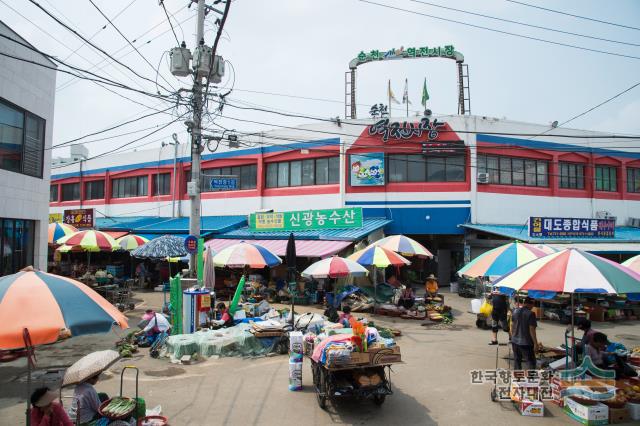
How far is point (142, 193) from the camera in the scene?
109 feet

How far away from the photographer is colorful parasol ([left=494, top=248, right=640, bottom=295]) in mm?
7305

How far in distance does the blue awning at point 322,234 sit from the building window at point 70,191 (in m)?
20.5

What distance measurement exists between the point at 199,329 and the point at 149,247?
5558 mm

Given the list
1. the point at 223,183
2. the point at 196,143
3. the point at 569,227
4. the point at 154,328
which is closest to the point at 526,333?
the point at 154,328

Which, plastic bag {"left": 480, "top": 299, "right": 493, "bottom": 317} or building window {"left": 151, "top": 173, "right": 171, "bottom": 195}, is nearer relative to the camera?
plastic bag {"left": 480, "top": 299, "right": 493, "bottom": 317}

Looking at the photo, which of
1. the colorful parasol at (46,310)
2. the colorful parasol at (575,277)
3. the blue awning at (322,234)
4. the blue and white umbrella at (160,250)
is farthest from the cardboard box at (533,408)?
the blue awning at (322,234)

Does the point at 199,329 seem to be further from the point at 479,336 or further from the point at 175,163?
the point at 175,163

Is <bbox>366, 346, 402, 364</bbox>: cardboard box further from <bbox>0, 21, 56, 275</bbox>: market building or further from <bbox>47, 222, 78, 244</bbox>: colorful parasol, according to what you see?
<bbox>47, 222, 78, 244</bbox>: colorful parasol

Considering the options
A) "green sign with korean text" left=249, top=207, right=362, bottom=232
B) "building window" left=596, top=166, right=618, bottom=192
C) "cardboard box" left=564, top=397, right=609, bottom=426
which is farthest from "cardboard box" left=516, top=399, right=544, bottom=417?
"building window" left=596, top=166, right=618, bottom=192

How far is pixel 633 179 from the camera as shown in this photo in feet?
90.7

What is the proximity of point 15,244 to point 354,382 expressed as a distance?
11.8m

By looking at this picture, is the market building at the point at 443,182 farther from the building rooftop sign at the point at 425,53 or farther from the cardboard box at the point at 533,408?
the cardboard box at the point at 533,408

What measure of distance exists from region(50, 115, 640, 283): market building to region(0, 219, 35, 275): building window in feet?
33.5

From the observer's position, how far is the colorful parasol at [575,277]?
7305 millimetres
